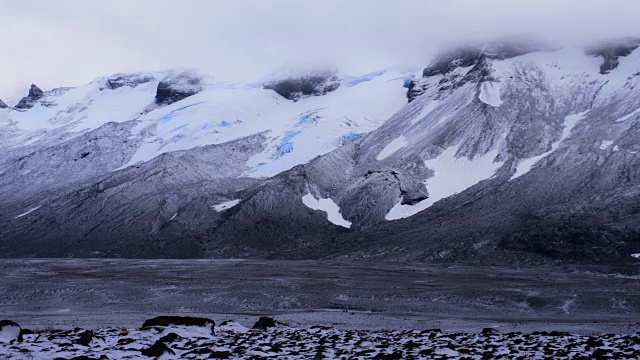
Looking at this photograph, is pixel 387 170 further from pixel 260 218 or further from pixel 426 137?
pixel 260 218

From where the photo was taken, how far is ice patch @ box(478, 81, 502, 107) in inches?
6299

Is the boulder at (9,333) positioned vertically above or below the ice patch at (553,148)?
below

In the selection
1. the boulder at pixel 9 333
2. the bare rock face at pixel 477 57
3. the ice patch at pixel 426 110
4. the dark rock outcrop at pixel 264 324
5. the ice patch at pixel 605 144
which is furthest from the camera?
the bare rock face at pixel 477 57

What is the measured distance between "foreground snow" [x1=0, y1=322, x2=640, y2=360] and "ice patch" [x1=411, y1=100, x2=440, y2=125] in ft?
486

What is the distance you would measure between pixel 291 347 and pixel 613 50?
16664 cm

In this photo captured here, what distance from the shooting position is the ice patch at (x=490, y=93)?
525 ft

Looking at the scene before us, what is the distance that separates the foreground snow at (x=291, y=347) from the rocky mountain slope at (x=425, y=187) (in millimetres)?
79154

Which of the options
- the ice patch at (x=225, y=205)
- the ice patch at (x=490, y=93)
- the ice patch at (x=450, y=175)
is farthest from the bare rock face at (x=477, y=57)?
the ice patch at (x=225, y=205)

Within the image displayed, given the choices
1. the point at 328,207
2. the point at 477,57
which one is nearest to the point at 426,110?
the point at 477,57

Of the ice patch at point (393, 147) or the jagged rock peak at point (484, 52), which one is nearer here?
the ice patch at point (393, 147)

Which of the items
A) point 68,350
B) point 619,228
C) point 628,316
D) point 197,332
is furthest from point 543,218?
point 68,350

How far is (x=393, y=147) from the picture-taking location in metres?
161

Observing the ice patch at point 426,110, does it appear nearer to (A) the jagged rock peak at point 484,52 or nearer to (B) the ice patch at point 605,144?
(A) the jagged rock peak at point 484,52

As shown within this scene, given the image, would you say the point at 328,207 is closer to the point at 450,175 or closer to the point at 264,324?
the point at 450,175
